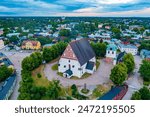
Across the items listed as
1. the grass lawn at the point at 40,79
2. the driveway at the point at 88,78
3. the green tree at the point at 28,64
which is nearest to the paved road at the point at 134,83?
the driveway at the point at 88,78

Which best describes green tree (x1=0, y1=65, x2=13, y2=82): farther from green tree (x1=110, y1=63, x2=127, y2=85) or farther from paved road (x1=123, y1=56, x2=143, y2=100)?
paved road (x1=123, y1=56, x2=143, y2=100)

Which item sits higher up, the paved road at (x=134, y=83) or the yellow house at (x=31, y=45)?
the yellow house at (x=31, y=45)

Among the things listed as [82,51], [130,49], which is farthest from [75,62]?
[130,49]

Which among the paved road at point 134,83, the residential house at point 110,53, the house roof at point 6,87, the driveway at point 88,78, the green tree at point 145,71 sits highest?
the residential house at point 110,53

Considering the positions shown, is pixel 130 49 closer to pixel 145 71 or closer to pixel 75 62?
pixel 145 71

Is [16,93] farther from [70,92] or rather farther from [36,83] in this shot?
[70,92]

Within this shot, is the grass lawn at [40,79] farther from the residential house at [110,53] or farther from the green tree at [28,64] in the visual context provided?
the residential house at [110,53]

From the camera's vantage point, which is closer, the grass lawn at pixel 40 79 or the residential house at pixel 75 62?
the grass lawn at pixel 40 79

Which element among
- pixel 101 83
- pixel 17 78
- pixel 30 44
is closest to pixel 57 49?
pixel 17 78

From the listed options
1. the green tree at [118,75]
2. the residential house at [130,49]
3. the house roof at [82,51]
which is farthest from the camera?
the residential house at [130,49]

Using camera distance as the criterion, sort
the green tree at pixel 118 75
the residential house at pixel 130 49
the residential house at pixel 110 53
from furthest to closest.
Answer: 1. the residential house at pixel 130 49
2. the residential house at pixel 110 53
3. the green tree at pixel 118 75
